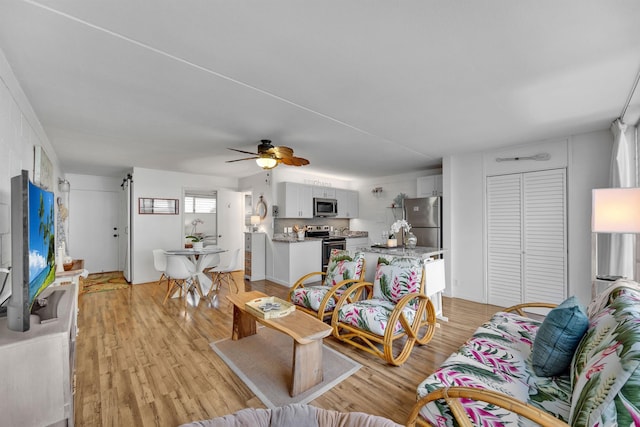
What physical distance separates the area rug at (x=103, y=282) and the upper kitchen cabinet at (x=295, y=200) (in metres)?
3.40

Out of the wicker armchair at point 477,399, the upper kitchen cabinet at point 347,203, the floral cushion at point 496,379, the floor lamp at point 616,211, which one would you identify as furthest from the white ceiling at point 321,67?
the upper kitchen cabinet at point 347,203

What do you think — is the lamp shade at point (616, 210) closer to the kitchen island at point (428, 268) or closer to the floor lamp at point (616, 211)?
the floor lamp at point (616, 211)

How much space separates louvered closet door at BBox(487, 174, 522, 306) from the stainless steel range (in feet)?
9.84

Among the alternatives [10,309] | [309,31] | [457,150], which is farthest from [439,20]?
[457,150]

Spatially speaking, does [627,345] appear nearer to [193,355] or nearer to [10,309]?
[10,309]

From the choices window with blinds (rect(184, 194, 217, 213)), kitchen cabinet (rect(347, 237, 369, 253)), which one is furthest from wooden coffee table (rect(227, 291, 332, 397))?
window with blinds (rect(184, 194, 217, 213))

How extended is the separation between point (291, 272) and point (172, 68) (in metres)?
3.93

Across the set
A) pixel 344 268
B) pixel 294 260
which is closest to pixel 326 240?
pixel 294 260

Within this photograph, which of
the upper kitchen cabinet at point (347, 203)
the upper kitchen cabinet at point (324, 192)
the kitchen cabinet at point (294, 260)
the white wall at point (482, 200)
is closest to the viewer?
the white wall at point (482, 200)

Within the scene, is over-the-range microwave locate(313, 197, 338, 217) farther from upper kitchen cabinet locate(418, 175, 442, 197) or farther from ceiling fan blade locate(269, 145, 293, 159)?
ceiling fan blade locate(269, 145, 293, 159)

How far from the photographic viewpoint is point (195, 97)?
2330mm

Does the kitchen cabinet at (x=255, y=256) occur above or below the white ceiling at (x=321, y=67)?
below

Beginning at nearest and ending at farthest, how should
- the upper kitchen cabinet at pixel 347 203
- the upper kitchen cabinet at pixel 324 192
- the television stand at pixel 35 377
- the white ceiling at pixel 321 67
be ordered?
1. the television stand at pixel 35 377
2. the white ceiling at pixel 321 67
3. the upper kitchen cabinet at pixel 324 192
4. the upper kitchen cabinet at pixel 347 203

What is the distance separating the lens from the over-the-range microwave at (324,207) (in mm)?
6332
